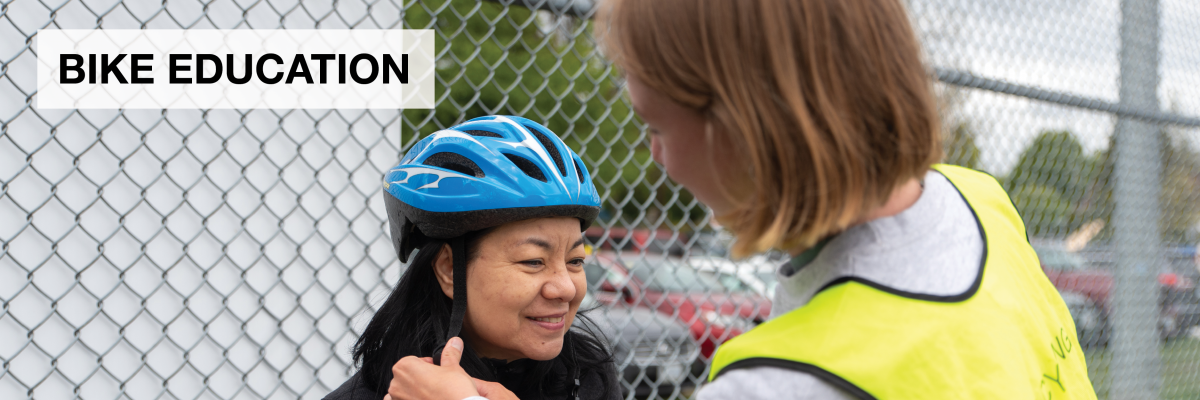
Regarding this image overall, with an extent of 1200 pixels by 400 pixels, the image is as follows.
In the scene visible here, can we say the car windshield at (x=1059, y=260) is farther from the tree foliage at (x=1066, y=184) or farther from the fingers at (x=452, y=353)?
the fingers at (x=452, y=353)

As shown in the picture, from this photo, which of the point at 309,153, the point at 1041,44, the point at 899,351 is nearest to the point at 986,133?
the point at 1041,44

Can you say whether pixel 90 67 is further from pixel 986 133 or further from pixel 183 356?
pixel 986 133

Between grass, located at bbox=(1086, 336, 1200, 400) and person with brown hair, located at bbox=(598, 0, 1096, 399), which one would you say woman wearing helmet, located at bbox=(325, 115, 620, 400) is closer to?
person with brown hair, located at bbox=(598, 0, 1096, 399)

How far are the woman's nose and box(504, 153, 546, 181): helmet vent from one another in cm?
19

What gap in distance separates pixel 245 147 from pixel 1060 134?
3934 mm

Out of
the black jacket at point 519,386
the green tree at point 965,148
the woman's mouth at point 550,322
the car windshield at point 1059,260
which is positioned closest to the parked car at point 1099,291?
the car windshield at point 1059,260

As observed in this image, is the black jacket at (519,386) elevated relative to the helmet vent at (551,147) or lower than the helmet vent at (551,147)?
lower

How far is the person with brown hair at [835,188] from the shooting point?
2.35 feet

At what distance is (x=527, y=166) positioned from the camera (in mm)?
1521

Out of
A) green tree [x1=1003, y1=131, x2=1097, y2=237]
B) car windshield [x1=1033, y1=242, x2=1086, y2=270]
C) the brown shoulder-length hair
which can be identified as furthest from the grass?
the brown shoulder-length hair

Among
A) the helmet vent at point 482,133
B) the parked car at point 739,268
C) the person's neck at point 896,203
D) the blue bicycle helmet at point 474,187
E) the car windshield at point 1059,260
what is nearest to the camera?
the person's neck at point 896,203

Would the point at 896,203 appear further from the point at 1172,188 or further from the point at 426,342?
the point at 1172,188

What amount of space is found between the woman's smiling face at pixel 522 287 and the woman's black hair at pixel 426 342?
0.14ft

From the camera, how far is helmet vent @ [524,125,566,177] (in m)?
1.56
